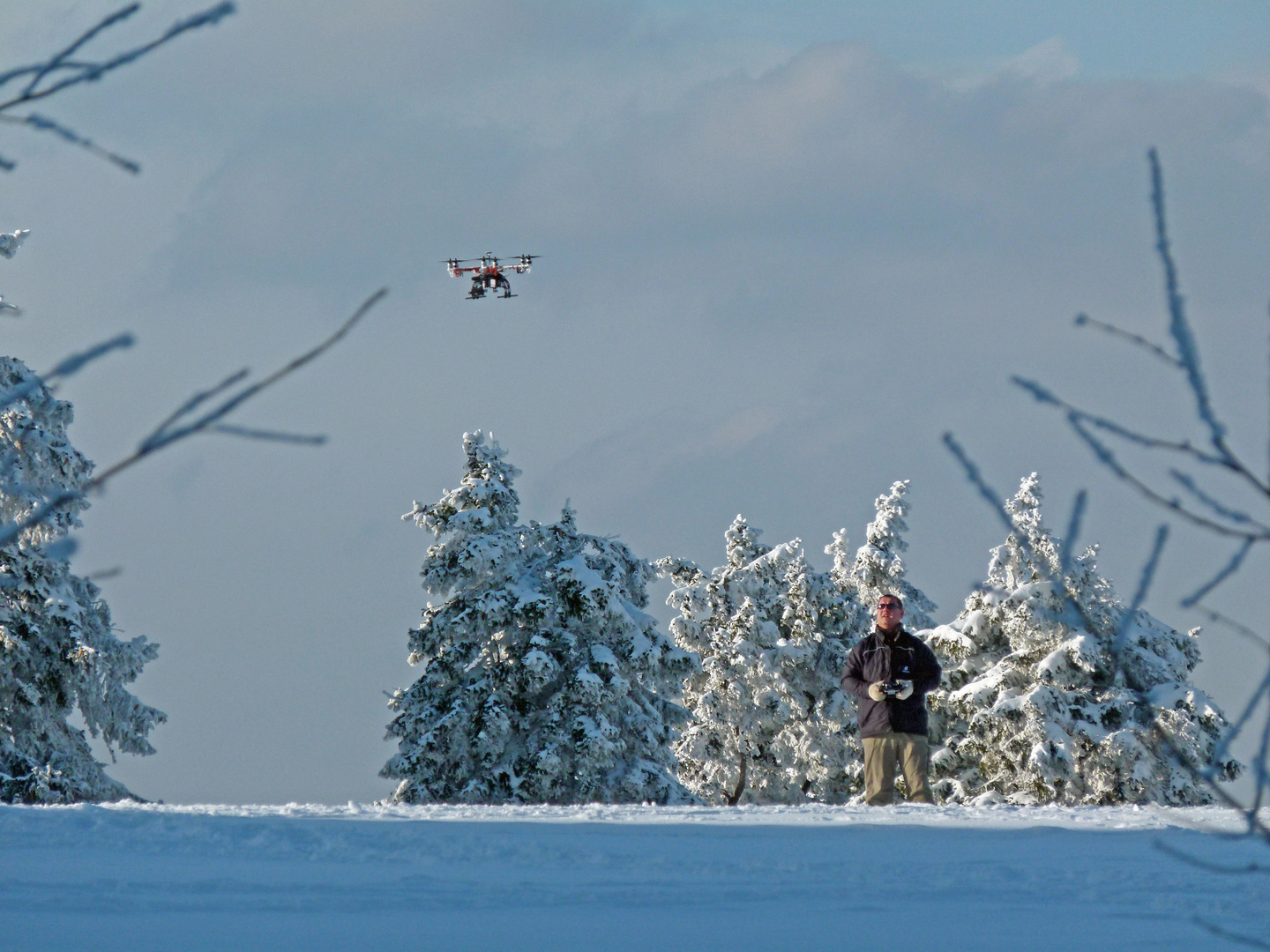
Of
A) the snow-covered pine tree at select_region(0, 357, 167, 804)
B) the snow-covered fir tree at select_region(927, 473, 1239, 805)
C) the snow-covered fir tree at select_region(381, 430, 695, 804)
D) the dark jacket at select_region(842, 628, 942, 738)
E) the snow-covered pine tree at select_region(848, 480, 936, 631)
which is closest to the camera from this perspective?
the dark jacket at select_region(842, 628, 942, 738)

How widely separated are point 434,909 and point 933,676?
6.62 metres

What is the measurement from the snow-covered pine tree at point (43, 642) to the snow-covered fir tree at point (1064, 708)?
50.1 feet

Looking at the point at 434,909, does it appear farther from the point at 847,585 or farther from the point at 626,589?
the point at 847,585

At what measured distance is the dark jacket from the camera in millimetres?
11203

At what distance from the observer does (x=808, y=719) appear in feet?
112

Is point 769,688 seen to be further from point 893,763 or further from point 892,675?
point 892,675

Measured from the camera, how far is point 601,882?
6027mm

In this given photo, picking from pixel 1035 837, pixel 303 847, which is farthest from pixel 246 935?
pixel 1035 837

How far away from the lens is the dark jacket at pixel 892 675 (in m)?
11.2

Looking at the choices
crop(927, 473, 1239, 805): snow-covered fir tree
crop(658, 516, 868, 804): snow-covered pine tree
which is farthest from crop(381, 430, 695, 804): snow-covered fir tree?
crop(658, 516, 868, 804): snow-covered pine tree

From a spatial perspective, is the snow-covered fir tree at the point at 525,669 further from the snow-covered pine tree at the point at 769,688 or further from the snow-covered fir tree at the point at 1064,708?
the snow-covered pine tree at the point at 769,688

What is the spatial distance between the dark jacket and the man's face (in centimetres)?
11

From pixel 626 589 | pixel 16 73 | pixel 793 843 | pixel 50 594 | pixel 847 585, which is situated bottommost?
pixel 793 843

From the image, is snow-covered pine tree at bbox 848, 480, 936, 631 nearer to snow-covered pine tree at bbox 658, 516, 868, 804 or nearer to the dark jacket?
snow-covered pine tree at bbox 658, 516, 868, 804
